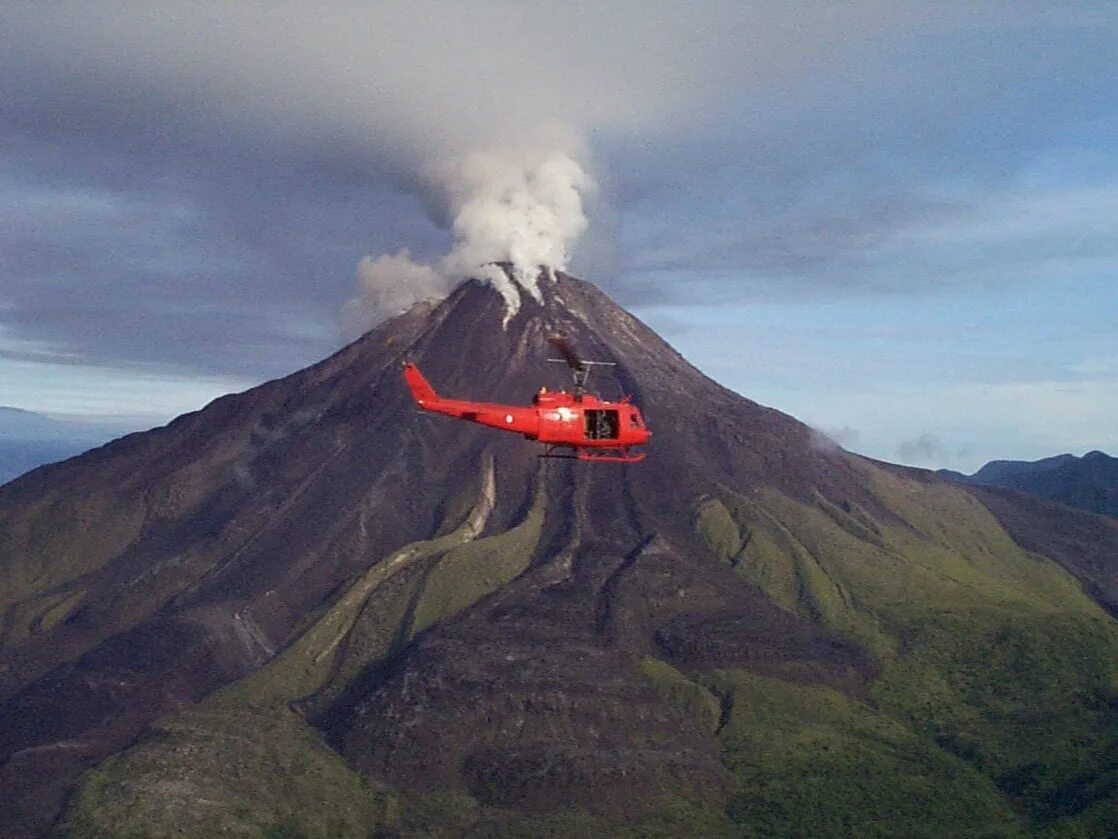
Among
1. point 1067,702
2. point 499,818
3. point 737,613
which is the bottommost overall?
point 499,818

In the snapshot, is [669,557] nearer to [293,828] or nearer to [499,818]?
[499,818]

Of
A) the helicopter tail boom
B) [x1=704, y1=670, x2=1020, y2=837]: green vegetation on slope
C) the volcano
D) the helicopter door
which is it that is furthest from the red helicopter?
[x1=704, y1=670, x2=1020, y2=837]: green vegetation on slope

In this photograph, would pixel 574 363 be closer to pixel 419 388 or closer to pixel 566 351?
pixel 566 351

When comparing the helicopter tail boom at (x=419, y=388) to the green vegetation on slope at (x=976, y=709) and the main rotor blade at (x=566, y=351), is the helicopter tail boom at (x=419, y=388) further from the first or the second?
the green vegetation on slope at (x=976, y=709)

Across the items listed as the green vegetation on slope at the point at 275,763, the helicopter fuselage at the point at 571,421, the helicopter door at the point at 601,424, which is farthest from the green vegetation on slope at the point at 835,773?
the helicopter door at the point at 601,424

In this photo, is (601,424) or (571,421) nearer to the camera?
(571,421)

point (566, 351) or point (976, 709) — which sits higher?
point (566, 351)

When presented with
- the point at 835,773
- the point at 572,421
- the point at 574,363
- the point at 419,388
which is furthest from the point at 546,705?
the point at 574,363

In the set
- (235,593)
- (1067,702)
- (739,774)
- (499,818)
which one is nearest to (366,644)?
(235,593)
